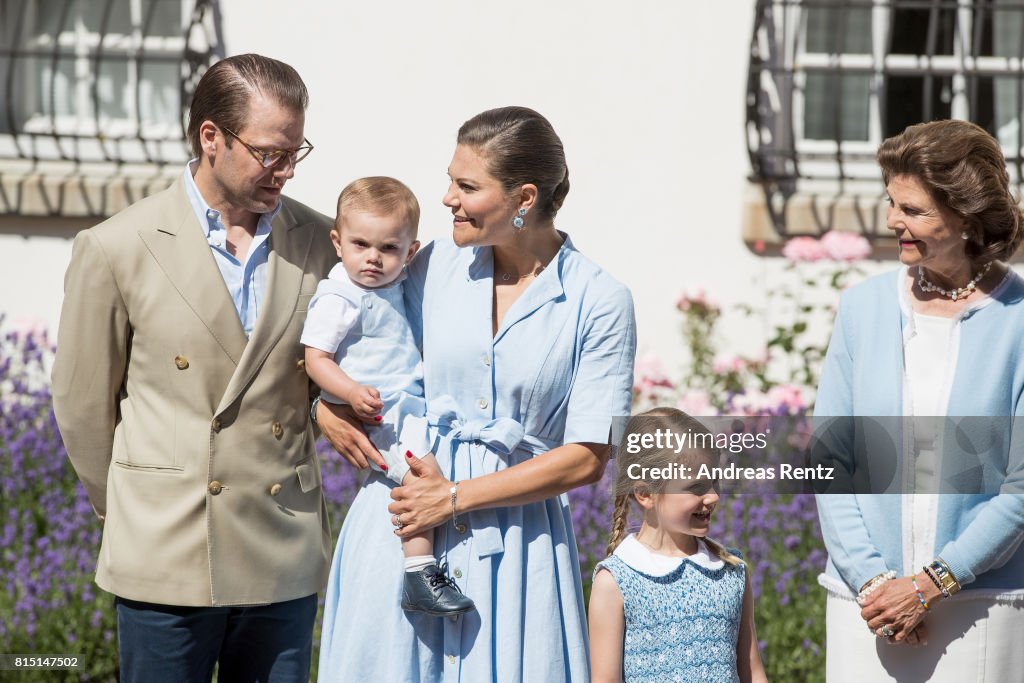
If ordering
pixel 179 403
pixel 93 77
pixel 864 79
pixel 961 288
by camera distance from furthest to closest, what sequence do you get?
pixel 93 77 < pixel 864 79 < pixel 961 288 < pixel 179 403

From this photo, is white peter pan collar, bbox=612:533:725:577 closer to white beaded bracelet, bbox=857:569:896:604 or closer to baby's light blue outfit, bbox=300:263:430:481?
white beaded bracelet, bbox=857:569:896:604

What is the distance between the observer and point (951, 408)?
8.97 feet

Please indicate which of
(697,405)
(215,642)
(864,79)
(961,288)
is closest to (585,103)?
(864,79)

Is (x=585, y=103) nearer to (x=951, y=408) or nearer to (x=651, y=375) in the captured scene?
(x=651, y=375)

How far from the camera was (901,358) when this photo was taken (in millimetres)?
2793

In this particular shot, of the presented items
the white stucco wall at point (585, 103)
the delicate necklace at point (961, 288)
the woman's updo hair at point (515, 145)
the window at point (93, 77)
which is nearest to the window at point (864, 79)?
the white stucco wall at point (585, 103)

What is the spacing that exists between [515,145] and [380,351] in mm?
535

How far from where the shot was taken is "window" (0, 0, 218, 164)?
6.25 meters

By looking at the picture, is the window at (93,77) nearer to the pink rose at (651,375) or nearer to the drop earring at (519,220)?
the pink rose at (651,375)

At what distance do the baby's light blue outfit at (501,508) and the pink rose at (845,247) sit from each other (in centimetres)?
306

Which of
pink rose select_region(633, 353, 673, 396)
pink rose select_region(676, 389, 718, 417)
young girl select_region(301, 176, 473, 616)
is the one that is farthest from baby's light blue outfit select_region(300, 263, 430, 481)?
pink rose select_region(633, 353, 673, 396)

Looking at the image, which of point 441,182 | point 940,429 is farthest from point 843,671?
point 441,182

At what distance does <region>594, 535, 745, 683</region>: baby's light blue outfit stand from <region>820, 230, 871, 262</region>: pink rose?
3.09 meters

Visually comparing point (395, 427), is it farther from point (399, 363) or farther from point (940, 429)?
point (940, 429)
